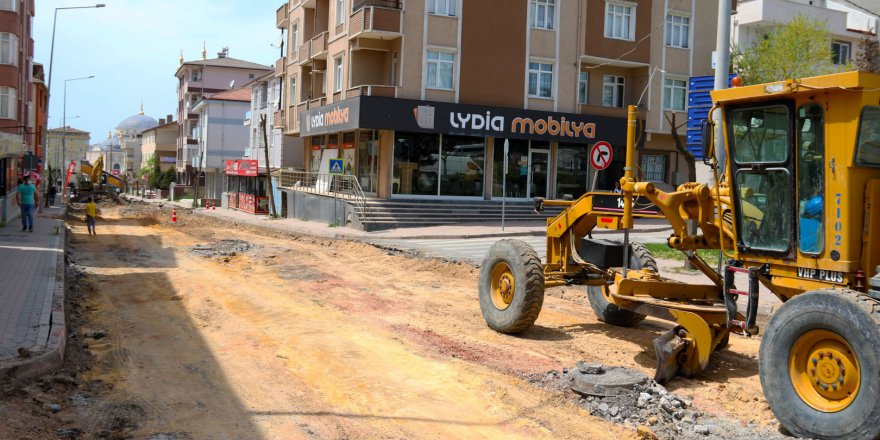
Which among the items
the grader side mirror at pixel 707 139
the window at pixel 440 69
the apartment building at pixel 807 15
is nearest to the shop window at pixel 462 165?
the window at pixel 440 69

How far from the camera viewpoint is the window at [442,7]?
1270 inches

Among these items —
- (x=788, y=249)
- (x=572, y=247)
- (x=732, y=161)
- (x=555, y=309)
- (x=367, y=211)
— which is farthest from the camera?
(x=367, y=211)

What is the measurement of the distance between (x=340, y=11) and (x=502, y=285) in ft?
95.2

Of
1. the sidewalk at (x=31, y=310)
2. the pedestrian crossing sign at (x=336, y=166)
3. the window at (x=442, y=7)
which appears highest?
the window at (x=442, y=7)

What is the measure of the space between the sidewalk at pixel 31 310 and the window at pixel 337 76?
60.3ft

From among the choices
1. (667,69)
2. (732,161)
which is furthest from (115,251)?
(667,69)

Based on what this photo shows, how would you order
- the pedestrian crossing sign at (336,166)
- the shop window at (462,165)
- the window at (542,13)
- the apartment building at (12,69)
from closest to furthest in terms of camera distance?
the pedestrian crossing sign at (336,166)
the shop window at (462,165)
the window at (542,13)
the apartment building at (12,69)

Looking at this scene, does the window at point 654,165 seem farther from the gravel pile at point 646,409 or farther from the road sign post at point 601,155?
the gravel pile at point 646,409

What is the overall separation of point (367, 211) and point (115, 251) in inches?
410

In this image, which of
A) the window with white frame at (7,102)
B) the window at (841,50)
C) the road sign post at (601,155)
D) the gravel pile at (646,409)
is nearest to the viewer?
the gravel pile at (646,409)

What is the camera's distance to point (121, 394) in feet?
22.1

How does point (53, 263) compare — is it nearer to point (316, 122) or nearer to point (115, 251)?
point (115, 251)

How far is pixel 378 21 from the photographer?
31484mm

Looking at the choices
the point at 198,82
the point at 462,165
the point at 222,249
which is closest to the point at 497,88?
the point at 462,165
